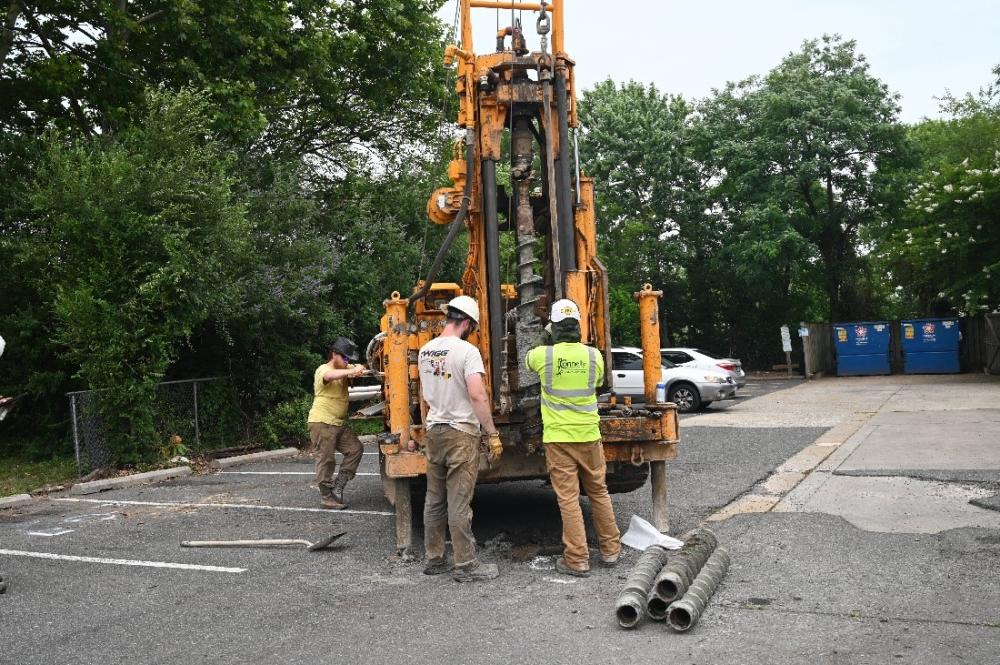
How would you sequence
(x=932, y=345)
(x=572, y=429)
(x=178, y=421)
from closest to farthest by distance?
(x=572, y=429)
(x=178, y=421)
(x=932, y=345)

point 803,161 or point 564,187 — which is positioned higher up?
point 803,161

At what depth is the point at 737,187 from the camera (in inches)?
1283

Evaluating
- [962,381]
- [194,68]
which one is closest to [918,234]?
[962,381]

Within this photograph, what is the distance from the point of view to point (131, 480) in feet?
40.2

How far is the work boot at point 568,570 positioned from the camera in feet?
20.5

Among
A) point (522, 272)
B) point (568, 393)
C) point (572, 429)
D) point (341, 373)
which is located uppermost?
point (522, 272)

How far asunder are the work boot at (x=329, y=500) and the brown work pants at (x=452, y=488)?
3046 millimetres

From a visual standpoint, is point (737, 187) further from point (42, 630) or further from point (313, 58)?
point (42, 630)

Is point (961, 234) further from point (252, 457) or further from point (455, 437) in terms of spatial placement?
point (455, 437)

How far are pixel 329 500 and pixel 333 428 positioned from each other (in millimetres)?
793

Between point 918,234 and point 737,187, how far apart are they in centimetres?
798

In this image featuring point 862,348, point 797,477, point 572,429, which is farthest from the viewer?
point 862,348

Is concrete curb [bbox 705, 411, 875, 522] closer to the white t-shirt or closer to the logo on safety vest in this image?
the logo on safety vest

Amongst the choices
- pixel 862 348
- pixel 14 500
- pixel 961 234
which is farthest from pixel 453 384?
pixel 862 348
